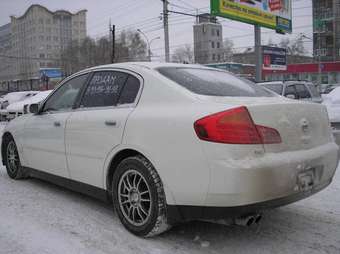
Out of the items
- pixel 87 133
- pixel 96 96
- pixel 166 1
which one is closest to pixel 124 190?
pixel 87 133

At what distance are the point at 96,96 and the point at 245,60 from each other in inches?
3684

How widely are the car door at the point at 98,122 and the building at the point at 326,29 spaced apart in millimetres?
67431

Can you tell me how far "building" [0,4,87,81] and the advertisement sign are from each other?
71.7 m

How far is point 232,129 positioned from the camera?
11.0ft

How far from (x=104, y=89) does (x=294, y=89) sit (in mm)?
11050

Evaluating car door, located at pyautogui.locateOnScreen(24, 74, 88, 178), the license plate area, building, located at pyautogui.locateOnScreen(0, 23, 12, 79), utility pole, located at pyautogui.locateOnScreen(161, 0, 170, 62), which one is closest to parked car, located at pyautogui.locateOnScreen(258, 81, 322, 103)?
car door, located at pyautogui.locateOnScreen(24, 74, 88, 178)

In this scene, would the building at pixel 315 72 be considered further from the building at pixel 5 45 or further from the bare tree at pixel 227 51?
the building at pixel 5 45

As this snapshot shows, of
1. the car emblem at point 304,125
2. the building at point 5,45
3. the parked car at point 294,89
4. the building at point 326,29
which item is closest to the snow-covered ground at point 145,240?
the car emblem at point 304,125

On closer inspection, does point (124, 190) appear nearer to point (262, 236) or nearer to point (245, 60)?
point (262, 236)

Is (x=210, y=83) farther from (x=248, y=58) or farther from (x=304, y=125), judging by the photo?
(x=248, y=58)

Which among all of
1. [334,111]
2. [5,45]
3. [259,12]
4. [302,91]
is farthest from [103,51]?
[334,111]

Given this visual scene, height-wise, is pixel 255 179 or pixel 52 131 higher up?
pixel 52 131

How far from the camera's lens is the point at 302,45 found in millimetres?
90188

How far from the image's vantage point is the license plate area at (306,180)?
141 inches
